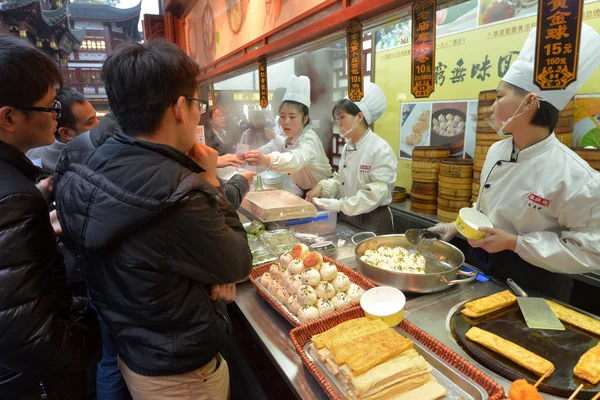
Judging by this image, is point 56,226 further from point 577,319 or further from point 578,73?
point 578,73

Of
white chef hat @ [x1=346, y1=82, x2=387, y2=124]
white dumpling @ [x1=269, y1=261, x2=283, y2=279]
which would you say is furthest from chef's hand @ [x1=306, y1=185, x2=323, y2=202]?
white dumpling @ [x1=269, y1=261, x2=283, y2=279]

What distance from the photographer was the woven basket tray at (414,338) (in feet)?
3.57

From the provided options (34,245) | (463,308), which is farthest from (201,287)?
(463,308)

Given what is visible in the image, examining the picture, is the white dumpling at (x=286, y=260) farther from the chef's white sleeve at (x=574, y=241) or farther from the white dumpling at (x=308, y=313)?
the chef's white sleeve at (x=574, y=241)

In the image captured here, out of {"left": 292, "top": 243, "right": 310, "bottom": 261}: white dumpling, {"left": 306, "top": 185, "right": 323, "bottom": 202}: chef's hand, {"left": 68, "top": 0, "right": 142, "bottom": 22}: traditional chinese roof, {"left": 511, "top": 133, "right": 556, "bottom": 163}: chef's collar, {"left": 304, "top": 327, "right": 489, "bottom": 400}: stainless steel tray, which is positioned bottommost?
{"left": 304, "top": 327, "right": 489, "bottom": 400}: stainless steel tray

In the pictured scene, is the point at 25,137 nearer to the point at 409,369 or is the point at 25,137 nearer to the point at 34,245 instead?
the point at 34,245

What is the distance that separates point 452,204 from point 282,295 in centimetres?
229

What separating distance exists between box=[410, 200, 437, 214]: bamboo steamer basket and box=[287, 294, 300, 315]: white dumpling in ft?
8.17

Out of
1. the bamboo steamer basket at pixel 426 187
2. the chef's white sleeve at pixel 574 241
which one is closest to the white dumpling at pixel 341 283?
the chef's white sleeve at pixel 574 241

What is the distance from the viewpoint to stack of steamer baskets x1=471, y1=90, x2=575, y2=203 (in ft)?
8.71

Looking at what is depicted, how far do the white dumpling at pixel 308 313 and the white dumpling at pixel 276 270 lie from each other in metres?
0.33

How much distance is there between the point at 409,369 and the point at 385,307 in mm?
353

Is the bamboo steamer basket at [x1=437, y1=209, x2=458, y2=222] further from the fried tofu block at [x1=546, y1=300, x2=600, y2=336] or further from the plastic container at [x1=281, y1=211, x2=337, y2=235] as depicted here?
the fried tofu block at [x1=546, y1=300, x2=600, y2=336]

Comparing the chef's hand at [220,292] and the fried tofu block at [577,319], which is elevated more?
the chef's hand at [220,292]
